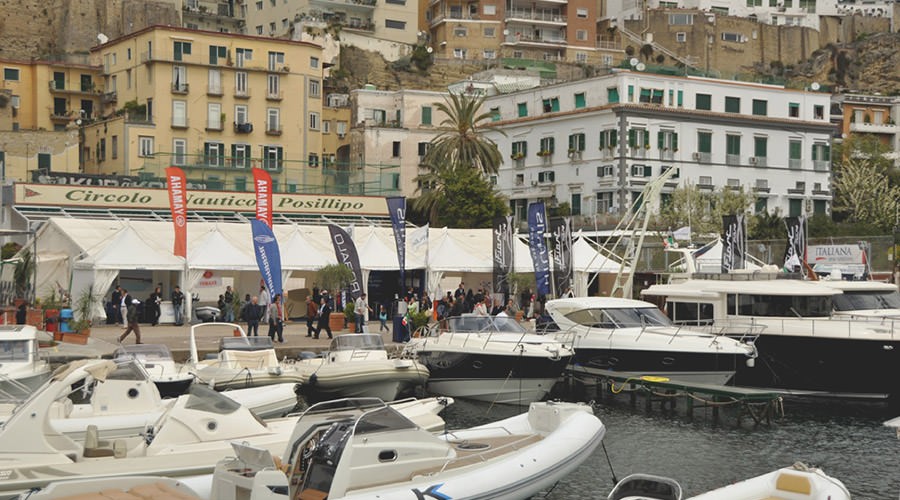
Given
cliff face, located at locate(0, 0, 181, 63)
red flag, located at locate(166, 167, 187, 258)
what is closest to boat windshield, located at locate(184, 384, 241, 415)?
red flag, located at locate(166, 167, 187, 258)

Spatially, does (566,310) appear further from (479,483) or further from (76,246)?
(76,246)

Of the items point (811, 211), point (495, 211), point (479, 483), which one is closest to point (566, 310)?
point (479, 483)

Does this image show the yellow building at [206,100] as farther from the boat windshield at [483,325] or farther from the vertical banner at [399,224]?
the boat windshield at [483,325]

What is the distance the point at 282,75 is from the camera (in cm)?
7206

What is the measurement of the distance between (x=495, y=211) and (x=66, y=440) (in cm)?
4508

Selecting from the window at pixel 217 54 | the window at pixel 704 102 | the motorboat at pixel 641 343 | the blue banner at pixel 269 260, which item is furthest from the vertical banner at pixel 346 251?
the window at pixel 704 102

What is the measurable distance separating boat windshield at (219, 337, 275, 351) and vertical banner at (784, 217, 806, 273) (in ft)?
65.6

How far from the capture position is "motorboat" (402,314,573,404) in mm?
29109

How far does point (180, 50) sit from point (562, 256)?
34.6 m

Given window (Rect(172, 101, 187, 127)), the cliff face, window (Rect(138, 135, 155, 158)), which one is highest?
the cliff face

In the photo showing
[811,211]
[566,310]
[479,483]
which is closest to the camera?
[479,483]

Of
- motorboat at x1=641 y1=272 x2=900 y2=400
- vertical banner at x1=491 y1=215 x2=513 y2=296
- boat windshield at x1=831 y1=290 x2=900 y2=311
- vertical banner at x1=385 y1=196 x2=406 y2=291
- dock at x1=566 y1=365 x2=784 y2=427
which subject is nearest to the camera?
dock at x1=566 y1=365 x2=784 y2=427

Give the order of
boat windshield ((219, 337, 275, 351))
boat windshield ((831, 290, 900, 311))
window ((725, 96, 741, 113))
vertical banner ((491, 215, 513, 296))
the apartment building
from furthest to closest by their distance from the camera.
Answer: the apartment building, window ((725, 96, 741, 113)), vertical banner ((491, 215, 513, 296)), boat windshield ((831, 290, 900, 311)), boat windshield ((219, 337, 275, 351))

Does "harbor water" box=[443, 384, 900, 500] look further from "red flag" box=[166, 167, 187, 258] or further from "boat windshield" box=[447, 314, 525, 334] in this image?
"red flag" box=[166, 167, 187, 258]
